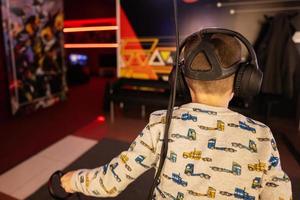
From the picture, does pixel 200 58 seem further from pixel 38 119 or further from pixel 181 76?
pixel 38 119

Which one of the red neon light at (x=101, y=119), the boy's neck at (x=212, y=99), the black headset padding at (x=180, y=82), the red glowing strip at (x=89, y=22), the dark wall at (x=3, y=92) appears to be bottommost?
the red neon light at (x=101, y=119)

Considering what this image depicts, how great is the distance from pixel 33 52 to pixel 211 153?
137 inches

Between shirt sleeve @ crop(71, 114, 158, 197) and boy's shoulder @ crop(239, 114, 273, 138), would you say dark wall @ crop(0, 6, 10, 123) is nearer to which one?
shirt sleeve @ crop(71, 114, 158, 197)

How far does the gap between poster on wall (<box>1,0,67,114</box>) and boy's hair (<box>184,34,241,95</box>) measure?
Answer: 10.3 ft

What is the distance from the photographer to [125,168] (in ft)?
1.98

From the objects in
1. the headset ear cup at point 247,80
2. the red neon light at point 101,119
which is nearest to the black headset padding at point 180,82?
the headset ear cup at point 247,80

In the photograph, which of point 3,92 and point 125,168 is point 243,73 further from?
point 3,92

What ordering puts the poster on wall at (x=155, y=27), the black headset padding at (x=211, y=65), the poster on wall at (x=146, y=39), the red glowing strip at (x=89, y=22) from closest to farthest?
the black headset padding at (x=211, y=65) → the poster on wall at (x=155, y=27) → the poster on wall at (x=146, y=39) → the red glowing strip at (x=89, y=22)

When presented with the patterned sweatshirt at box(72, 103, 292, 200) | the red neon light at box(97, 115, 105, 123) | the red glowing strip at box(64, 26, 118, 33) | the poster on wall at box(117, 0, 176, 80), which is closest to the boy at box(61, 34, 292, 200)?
the patterned sweatshirt at box(72, 103, 292, 200)

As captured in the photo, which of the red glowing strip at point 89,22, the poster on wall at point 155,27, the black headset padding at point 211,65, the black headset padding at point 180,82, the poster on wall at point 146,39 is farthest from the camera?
the red glowing strip at point 89,22

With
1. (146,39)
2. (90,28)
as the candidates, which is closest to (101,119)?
(146,39)

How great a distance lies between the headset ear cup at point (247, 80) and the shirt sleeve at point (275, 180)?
0.13m

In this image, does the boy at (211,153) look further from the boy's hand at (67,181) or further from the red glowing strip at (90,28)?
the red glowing strip at (90,28)

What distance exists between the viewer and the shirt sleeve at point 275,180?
0.56 metres
